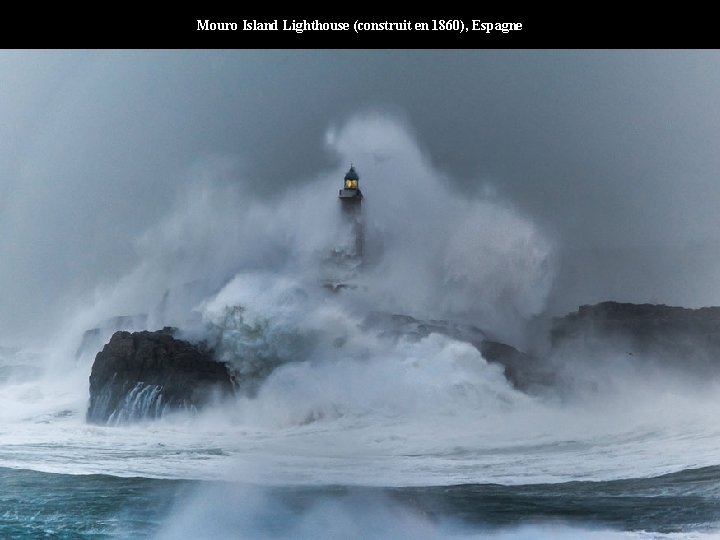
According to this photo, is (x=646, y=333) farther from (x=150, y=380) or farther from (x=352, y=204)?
(x=150, y=380)

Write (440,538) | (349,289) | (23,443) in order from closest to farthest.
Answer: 1. (440,538)
2. (23,443)
3. (349,289)

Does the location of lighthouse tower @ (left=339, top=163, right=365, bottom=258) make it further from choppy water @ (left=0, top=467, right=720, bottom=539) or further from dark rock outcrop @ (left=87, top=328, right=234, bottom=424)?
choppy water @ (left=0, top=467, right=720, bottom=539)

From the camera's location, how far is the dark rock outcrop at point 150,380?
918 inches

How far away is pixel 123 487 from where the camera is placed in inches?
715

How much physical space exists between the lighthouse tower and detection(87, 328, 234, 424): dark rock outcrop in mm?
8384

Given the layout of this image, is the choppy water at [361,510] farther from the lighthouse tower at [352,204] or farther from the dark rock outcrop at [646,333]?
the lighthouse tower at [352,204]

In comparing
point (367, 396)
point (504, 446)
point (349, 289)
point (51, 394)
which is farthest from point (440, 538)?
point (51, 394)

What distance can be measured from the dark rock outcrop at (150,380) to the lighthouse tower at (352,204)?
838 cm

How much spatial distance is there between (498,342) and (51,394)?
525 inches

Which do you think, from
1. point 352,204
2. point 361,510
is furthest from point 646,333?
point 361,510

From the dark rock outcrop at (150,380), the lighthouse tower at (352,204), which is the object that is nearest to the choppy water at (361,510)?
the dark rock outcrop at (150,380)

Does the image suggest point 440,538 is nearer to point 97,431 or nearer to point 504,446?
point 504,446

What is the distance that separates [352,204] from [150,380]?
10.4 meters

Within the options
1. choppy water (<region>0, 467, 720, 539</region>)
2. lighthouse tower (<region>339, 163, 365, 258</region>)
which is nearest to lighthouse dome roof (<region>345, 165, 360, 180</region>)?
lighthouse tower (<region>339, 163, 365, 258</region>)
